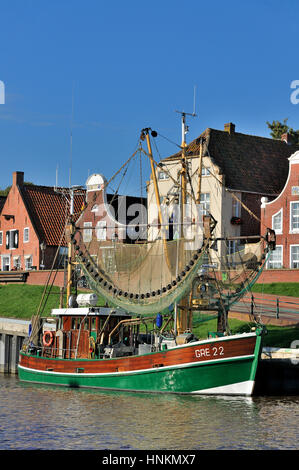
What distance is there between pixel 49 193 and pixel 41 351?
40091 millimetres

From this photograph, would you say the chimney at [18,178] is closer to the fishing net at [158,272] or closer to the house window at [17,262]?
the house window at [17,262]

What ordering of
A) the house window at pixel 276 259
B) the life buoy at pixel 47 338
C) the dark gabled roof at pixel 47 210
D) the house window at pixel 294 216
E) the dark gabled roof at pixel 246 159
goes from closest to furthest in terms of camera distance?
1. the life buoy at pixel 47 338
2. the house window at pixel 294 216
3. the house window at pixel 276 259
4. the dark gabled roof at pixel 246 159
5. the dark gabled roof at pixel 47 210

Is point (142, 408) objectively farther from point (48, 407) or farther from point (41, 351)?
point (41, 351)

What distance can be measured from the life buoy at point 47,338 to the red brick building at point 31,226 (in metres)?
32.1

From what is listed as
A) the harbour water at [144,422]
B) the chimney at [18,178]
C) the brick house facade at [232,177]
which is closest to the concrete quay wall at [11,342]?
the harbour water at [144,422]

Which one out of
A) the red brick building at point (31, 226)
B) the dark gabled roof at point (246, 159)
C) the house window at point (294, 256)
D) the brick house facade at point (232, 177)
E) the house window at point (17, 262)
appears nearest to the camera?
the house window at point (294, 256)

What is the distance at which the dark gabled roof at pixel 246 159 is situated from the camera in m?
64.2

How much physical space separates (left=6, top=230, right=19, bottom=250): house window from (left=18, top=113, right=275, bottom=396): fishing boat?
34974 millimetres

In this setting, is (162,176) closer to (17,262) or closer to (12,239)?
(17,262)

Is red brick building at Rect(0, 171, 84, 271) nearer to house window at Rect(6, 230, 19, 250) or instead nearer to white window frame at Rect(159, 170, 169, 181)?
house window at Rect(6, 230, 19, 250)

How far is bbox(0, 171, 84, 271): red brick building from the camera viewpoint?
251ft

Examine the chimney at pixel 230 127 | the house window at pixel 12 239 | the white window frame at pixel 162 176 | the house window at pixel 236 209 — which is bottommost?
the house window at pixel 12 239

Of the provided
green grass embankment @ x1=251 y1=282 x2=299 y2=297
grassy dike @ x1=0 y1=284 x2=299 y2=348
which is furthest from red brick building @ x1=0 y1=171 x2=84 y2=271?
green grass embankment @ x1=251 y1=282 x2=299 y2=297

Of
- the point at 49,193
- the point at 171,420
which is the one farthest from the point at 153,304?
the point at 49,193
